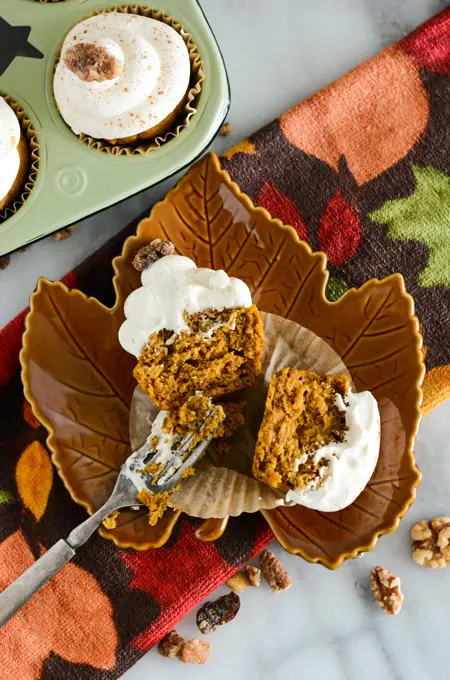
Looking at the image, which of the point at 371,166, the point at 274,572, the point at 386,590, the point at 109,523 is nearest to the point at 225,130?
the point at 371,166

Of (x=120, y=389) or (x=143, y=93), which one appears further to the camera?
(x=120, y=389)

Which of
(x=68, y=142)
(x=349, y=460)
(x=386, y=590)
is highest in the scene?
(x=68, y=142)

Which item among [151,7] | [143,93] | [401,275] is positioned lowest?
[401,275]

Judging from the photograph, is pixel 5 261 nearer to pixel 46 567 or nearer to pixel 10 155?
pixel 10 155

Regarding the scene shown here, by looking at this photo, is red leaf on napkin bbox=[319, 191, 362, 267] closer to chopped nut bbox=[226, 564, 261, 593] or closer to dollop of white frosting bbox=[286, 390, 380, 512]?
dollop of white frosting bbox=[286, 390, 380, 512]

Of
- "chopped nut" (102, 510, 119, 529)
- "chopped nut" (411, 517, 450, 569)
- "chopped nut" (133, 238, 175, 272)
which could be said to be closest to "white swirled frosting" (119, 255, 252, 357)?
"chopped nut" (133, 238, 175, 272)

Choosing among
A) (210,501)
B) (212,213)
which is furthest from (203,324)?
(210,501)

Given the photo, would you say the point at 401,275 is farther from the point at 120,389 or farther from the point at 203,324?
the point at 120,389
